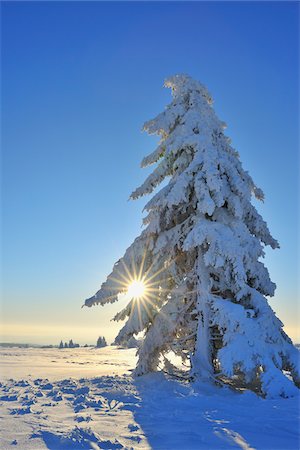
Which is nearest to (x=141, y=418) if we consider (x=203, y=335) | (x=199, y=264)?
(x=203, y=335)

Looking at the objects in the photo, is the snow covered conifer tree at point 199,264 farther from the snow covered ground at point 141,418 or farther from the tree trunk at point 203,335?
the snow covered ground at point 141,418

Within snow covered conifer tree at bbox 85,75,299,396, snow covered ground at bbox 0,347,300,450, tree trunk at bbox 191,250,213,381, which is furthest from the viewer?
tree trunk at bbox 191,250,213,381

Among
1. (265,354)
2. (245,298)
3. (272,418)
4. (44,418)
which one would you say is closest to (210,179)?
(245,298)

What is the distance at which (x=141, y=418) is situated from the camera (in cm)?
688

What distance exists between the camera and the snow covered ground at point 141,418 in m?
5.41

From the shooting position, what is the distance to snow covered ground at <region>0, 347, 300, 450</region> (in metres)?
5.41

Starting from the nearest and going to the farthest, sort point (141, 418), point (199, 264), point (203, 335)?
point (141, 418) → point (203, 335) → point (199, 264)

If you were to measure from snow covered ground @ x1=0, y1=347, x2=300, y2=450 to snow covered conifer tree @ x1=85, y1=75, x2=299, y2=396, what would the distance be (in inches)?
71.0

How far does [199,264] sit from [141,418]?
22.8ft

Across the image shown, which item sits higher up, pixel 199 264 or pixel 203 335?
pixel 199 264

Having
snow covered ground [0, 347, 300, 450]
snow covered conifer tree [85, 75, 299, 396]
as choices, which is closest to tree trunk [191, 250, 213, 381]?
snow covered conifer tree [85, 75, 299, 396]

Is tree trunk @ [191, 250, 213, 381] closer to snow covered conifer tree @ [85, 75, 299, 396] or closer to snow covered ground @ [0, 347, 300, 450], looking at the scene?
snow covered conifer tree @ [85, 75, 299, 396]

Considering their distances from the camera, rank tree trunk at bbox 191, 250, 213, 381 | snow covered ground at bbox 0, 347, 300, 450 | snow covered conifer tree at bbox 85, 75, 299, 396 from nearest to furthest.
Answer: snow covered ground at bbox 0, 347, 300, 450 < snow covered conifer tree at bbox 85, 75, 299, 396 < tree trunk at bbox 191, 250, 213, 381

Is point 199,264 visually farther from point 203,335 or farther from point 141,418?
point 141,418
